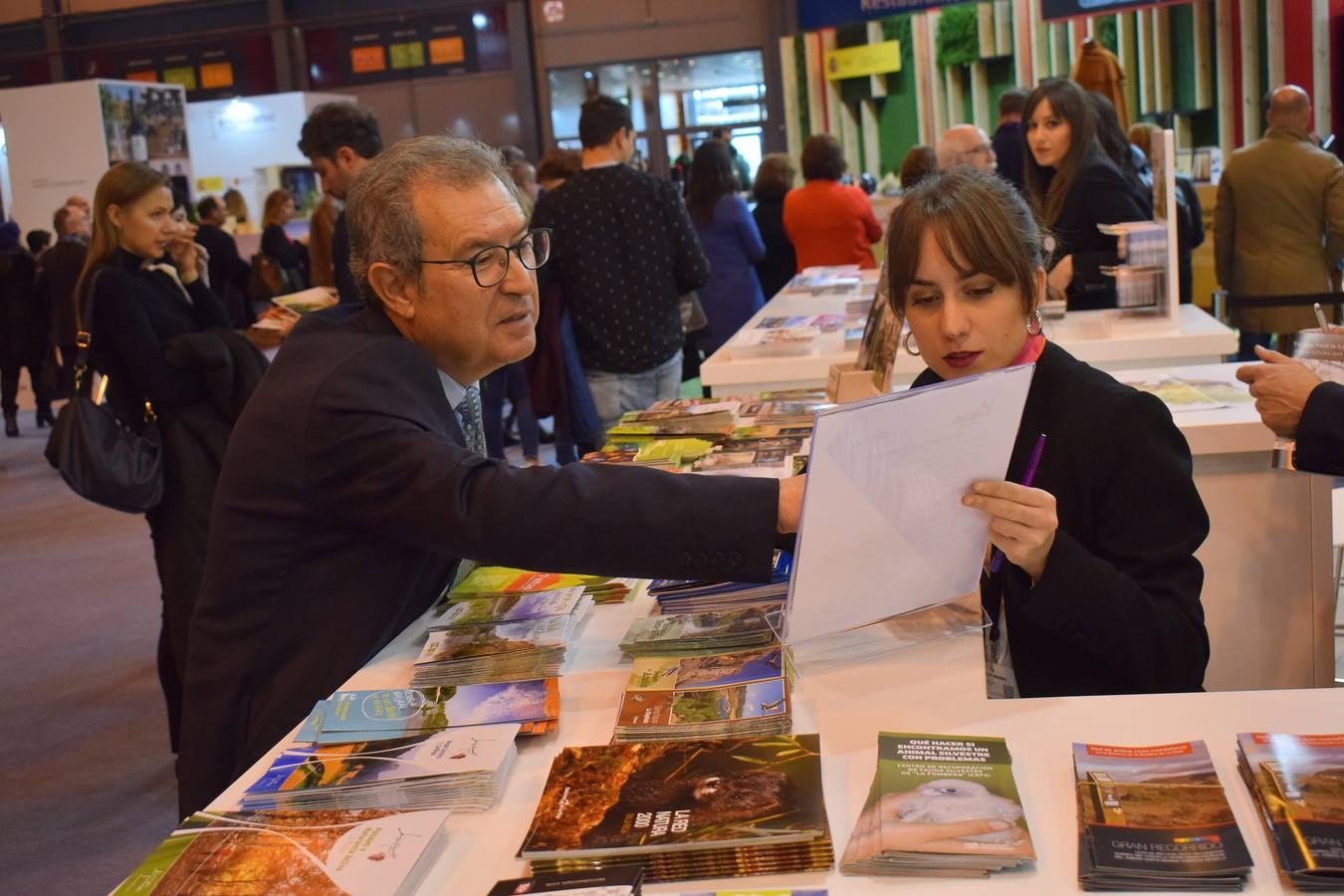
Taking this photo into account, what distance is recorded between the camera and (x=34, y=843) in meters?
3.36

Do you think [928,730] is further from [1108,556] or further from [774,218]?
[774,218]

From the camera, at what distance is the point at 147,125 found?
38.3ft

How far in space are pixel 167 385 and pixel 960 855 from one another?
9.55 ft

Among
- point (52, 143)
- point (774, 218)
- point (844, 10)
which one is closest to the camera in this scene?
point (774, 218)

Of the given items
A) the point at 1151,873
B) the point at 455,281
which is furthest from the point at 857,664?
the point at 455,281

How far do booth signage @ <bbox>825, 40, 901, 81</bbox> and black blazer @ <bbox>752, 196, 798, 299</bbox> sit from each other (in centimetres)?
546

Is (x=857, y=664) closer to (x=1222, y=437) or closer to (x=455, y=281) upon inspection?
(x=455, y=281)

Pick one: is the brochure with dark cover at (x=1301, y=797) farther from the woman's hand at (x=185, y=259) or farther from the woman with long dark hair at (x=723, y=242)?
the woman with long dark hair at (x=723, y=242)

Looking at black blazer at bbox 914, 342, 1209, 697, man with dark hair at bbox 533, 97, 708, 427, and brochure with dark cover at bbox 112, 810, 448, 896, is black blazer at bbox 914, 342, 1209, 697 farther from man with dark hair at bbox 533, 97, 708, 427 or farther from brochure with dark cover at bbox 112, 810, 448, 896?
man with dark hair at bbox 533, 97, 708, 427

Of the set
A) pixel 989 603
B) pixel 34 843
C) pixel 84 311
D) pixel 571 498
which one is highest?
pixel 84 311

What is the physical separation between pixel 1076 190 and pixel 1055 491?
2.72 m

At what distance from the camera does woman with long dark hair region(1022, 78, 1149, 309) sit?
4207mm

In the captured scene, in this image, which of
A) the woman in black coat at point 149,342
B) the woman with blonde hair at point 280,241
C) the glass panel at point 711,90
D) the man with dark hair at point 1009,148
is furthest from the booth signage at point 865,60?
the woman in black coat at point 149,342

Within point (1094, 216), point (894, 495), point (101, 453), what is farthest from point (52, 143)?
point (894, 495)
